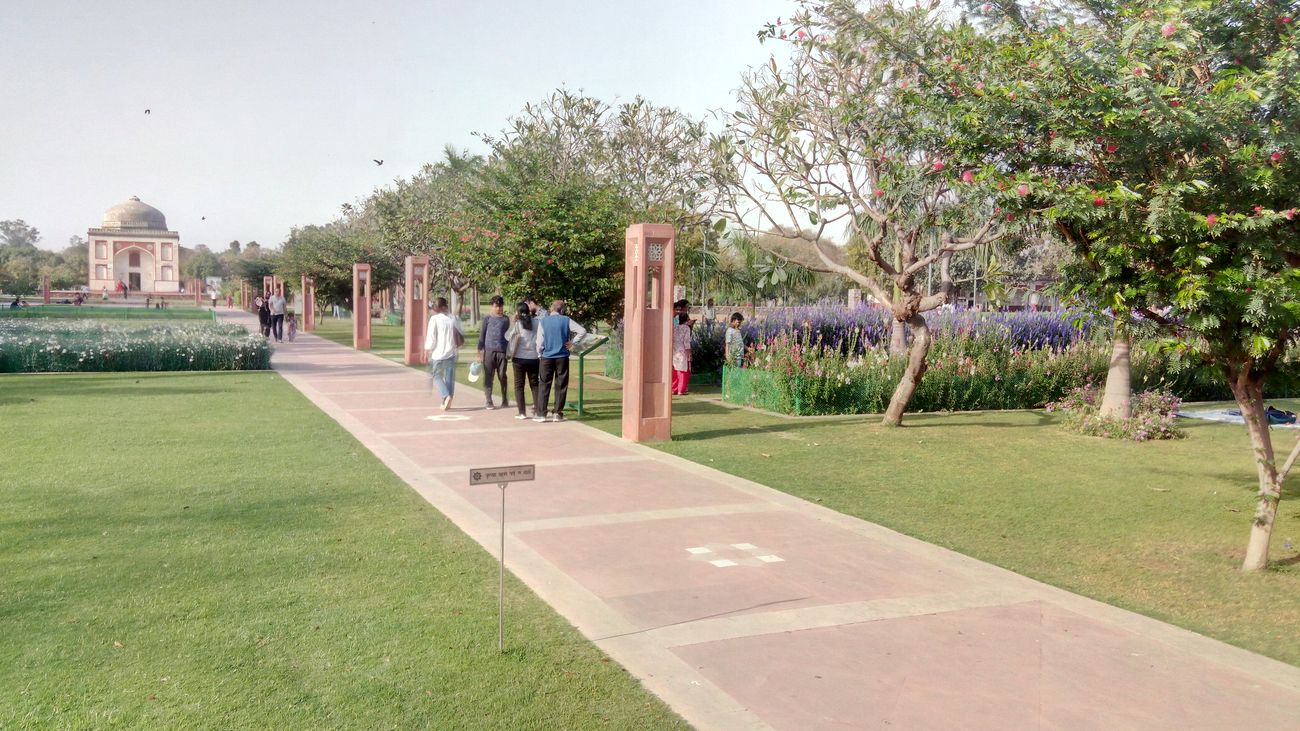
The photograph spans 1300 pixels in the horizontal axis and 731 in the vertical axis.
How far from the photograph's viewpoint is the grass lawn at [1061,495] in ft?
19.8

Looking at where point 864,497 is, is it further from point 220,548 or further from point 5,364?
point 5,364

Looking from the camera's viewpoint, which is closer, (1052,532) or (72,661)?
(72,661)

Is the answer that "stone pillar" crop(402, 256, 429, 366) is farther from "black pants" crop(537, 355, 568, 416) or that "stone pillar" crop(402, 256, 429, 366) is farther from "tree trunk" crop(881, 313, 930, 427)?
"tree trunk" crop(881, 313, 930, 427)

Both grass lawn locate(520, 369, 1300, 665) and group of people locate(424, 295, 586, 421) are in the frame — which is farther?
group of people locate(424, 295, 586, 421)

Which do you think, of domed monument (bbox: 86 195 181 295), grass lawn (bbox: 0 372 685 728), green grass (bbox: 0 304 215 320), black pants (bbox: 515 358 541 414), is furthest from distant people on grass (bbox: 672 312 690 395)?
domed monument (bbox: 86 195 181 295)

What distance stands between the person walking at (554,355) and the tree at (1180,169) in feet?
23.9

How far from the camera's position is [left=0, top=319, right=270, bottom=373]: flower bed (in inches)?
752

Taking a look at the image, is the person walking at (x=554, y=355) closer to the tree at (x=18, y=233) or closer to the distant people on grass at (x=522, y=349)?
the distant people on grass at (x=522, y=349)

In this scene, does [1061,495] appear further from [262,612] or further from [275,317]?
[275,317]

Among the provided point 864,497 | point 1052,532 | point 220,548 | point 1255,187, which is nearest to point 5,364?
point 220,548

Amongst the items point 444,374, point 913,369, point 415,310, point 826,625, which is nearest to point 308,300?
point 415,310

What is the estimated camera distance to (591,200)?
17.1 meters

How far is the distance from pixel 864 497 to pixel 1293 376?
3292mm

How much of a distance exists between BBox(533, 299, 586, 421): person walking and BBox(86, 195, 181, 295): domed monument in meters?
93.8
